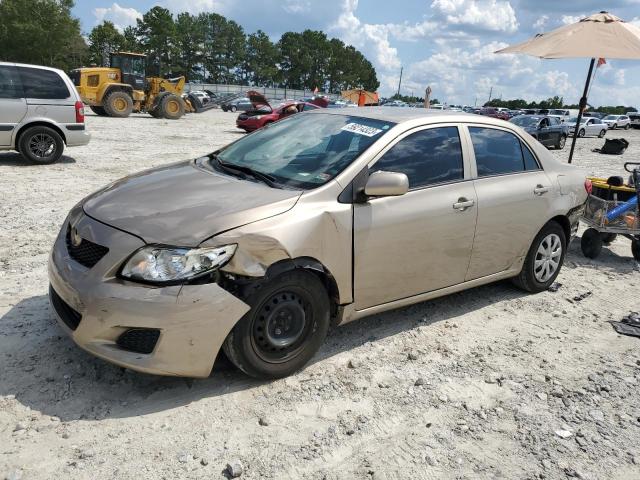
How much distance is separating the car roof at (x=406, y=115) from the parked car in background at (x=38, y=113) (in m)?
7.45

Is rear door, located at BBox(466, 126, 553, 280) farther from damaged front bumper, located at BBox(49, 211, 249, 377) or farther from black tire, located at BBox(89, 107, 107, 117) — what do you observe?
black tire, located at BBox(89, 107, 107, 117)

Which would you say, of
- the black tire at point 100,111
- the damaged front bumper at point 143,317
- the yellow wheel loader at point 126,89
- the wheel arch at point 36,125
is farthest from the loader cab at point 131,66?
the damaged front bumper at point 143,317

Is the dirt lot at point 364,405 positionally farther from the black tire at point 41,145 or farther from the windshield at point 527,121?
the windshield at point 527,121

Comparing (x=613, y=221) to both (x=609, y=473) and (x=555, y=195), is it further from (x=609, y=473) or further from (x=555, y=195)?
(x=609, y=473)

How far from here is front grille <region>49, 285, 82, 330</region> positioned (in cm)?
291

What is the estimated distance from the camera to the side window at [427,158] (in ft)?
11.8

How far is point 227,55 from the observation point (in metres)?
99.3

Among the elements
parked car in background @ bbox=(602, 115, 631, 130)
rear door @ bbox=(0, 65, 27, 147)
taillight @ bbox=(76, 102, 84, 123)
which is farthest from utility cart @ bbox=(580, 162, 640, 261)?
parked car in background @ bbox=(602, 115, 631, 130)

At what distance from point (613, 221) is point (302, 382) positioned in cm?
471

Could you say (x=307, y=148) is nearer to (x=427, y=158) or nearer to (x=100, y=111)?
(x=427, y=158)

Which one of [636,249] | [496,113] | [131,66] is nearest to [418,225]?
[636,249]

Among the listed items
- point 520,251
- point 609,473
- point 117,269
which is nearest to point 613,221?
point 520,251

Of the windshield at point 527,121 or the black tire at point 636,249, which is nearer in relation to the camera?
the black tire at point 636,249

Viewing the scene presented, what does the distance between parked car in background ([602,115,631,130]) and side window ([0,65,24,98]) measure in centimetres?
4646
